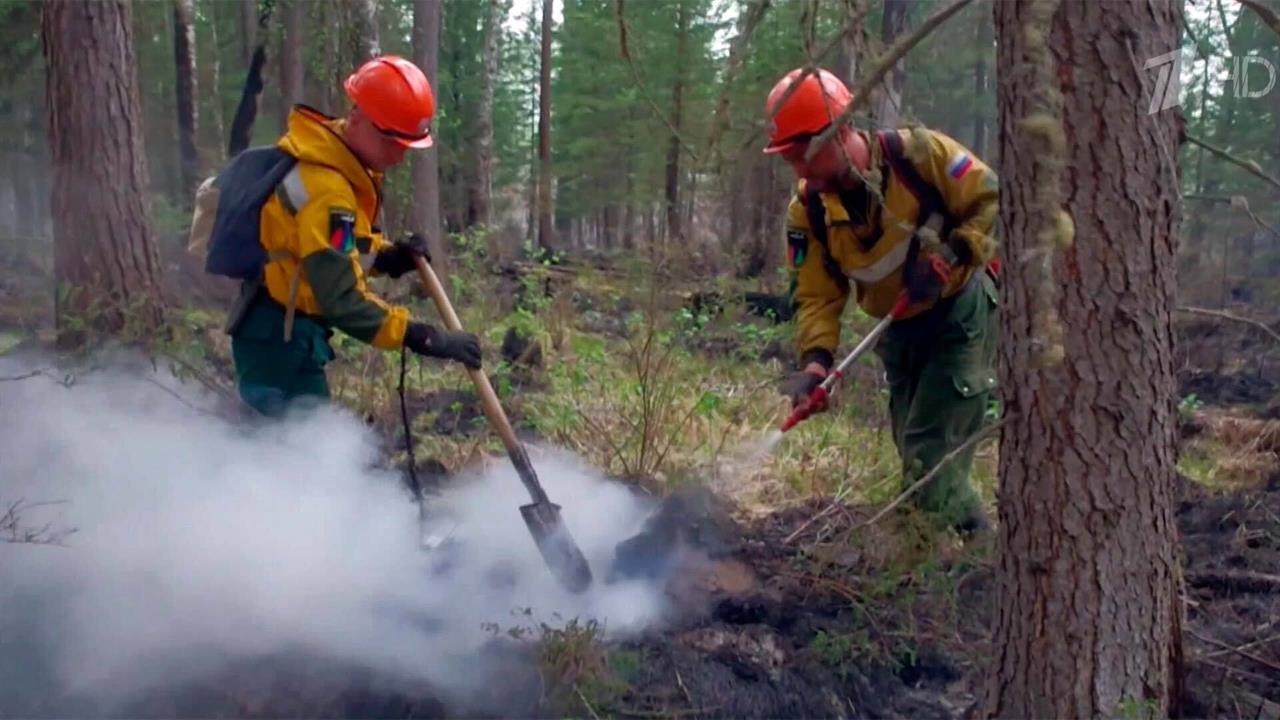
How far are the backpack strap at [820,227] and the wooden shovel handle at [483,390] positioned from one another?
1.51 meters

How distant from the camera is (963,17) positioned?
11414 mm

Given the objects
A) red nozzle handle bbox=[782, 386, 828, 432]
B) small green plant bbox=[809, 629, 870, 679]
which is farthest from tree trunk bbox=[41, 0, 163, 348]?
small green plant bbox=[809, 629, 870, 679]

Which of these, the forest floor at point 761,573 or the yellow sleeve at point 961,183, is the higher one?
the yellow sleeve at point 961,183

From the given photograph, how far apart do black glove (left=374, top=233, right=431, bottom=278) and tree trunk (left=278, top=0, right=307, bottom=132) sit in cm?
1000

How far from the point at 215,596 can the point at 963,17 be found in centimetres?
1037

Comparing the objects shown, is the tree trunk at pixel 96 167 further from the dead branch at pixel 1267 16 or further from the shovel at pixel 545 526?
the dead branch at pixel 1267 16

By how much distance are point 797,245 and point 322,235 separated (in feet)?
6.49

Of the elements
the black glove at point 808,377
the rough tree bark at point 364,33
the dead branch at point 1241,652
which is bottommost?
the dead branch at point 1241,652

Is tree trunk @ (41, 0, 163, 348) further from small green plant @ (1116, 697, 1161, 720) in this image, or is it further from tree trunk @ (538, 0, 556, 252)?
tree trunk @ (538, 0, 556, 252)

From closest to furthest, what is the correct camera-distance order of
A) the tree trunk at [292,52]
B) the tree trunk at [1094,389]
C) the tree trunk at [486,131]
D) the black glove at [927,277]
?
the tree trunk at [1094,389], the black glove at [927,277], the tree trunk at [292,52], the tree trunk at [486,131]

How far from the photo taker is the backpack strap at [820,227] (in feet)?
13.9

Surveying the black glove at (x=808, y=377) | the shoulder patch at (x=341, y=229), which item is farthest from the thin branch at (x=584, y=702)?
the shoulder patch at (x=341, y=229)

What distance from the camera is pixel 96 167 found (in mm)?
6129

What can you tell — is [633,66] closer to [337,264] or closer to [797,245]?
[337,264]
